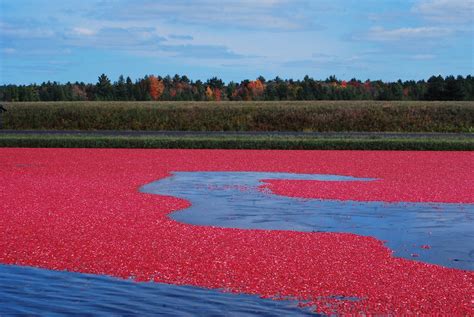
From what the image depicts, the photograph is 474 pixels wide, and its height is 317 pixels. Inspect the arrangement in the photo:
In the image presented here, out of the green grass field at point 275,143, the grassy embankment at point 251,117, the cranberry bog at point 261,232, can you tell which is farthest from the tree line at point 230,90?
the cranberry bog at point 261,232

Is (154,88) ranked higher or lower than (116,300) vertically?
higher

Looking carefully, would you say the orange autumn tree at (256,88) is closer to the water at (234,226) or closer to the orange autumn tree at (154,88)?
the orange autumn tree at (154,88)

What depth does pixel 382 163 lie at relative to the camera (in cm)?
3297

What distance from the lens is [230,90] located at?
5620 inches

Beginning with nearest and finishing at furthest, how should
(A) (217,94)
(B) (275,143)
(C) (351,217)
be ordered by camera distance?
(C) (351,217) < (B) (275,143) < (A) (217,94)

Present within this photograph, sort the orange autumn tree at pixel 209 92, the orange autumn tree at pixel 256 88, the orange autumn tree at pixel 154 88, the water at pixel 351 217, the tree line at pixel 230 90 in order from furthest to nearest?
1. the orange autumn tree at pixel 209 92
2. the orange autumn tree at pixel 154 88
3. the orange autumn tree at pixel 256 88
4. the tree line at pixel 230 90
5. the water at pixel 351 217

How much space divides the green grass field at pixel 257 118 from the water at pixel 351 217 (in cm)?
4479

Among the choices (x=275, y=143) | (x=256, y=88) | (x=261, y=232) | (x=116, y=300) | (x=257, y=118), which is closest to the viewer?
(x=116, y=300)

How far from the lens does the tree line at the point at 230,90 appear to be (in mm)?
116250

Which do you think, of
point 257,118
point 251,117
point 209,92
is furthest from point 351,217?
point 209,92

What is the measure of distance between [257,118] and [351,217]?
5183 centimetres

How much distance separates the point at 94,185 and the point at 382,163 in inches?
570

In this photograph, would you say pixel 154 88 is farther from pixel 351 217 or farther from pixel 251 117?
pixel 351 217

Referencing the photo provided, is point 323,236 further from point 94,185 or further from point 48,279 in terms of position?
point 94,185
